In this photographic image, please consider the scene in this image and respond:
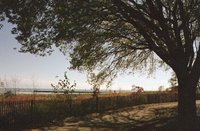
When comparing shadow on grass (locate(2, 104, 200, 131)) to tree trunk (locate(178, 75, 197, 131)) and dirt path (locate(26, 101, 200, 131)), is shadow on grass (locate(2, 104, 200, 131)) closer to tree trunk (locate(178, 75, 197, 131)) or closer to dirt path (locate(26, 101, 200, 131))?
dirt path (locate(26, 101, 200, 131))

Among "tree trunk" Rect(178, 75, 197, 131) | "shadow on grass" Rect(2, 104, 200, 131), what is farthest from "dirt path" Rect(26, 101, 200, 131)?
"tree trunk" Rect(178, 75, 197, 131)

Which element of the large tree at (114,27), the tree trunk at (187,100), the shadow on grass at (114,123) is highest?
the large tree at (114,27)

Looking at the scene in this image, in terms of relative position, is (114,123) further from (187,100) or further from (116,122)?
(187,100)

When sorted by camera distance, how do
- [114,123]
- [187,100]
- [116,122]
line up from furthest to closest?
[116,122]
[114,123]
[187,100]

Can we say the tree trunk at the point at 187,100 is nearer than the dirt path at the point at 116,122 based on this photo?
No

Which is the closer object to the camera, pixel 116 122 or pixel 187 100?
pixel 187 100

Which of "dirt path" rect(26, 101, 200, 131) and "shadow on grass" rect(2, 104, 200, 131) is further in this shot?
"dirt path" rect(26, 101, 200, 131)

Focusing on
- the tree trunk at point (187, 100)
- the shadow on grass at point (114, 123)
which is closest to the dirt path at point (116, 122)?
the shadow on grass at point (114, 123)

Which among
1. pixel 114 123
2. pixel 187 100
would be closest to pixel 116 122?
pixel 114 123

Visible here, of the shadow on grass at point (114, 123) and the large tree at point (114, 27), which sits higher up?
the large tree at point (114, 27)

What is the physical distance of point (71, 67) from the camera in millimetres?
26266

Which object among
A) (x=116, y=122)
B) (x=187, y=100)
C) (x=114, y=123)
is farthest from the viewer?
(x=116, y=122)

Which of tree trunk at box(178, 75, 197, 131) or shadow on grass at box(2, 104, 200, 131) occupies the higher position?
tree trunk at box(178, 75, 197, 131)

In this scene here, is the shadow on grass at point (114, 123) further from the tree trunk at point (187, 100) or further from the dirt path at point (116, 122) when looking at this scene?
the tree trunk at point (187, 100)
